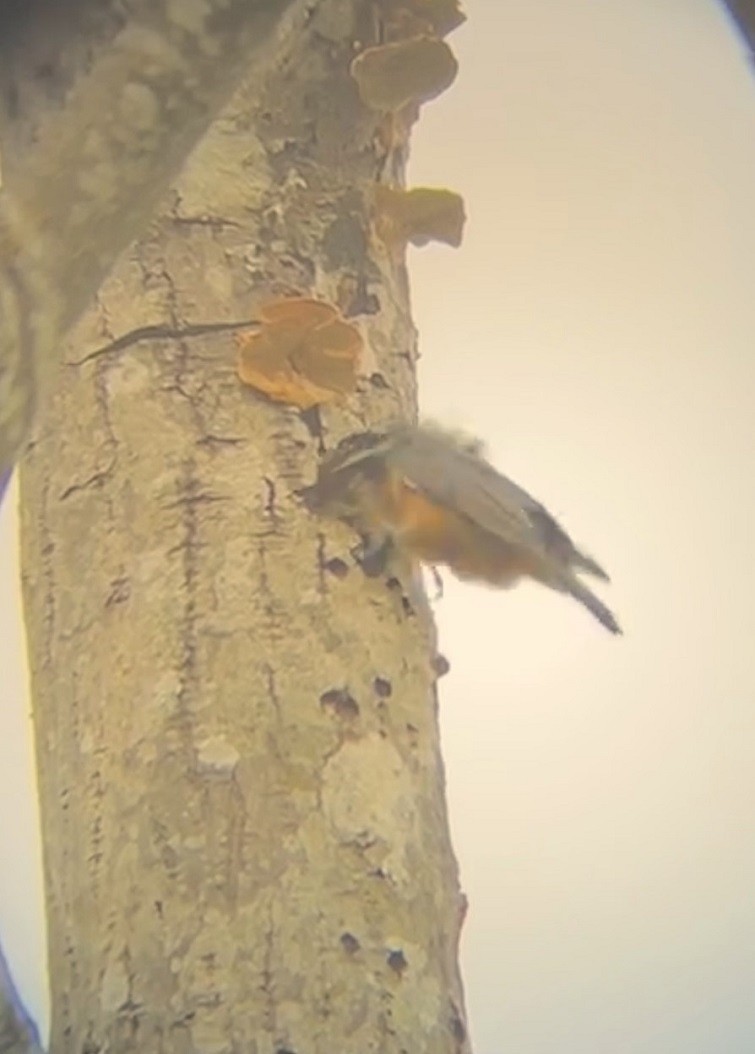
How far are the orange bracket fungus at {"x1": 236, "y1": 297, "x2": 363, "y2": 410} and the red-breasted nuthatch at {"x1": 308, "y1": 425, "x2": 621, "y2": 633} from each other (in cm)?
5

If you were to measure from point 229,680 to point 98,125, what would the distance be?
1.47 feet

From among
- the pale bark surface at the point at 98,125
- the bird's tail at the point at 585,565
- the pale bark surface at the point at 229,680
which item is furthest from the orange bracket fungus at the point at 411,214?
the pale bark surface at the point at 98,125

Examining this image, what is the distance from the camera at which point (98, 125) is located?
0.68 metres

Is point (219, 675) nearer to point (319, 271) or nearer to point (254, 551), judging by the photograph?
point (254, 551)

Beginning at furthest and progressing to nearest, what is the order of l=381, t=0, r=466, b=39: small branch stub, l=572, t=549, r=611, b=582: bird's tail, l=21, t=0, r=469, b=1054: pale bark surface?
l=381, t=0, r=466, b=39: small branch stub → l=572, t=549, r=611, b=582: bird's tail → l=21, t=0, r=469, b=1054: pale bark surface

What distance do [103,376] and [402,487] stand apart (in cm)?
22

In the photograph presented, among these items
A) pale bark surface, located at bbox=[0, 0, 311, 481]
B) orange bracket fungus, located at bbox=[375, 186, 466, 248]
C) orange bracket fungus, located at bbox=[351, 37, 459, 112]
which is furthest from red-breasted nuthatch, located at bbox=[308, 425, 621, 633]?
pale bark surface, located at bbox=[0, 0, 311, 481]

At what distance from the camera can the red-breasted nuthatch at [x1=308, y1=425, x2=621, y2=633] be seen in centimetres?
112

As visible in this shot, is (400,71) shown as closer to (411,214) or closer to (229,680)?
(411,214)

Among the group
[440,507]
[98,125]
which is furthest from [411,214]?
[98,125]

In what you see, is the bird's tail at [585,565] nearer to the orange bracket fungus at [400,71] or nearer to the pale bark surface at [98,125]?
the orange bracket fungus at [400,71]

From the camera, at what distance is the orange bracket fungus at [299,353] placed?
1146mm

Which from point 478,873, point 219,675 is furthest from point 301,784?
point 478,873

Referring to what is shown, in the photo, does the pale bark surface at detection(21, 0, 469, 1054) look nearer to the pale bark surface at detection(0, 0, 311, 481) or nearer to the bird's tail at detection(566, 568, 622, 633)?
the bird's tail at detection(566, 568, 622, 633)
